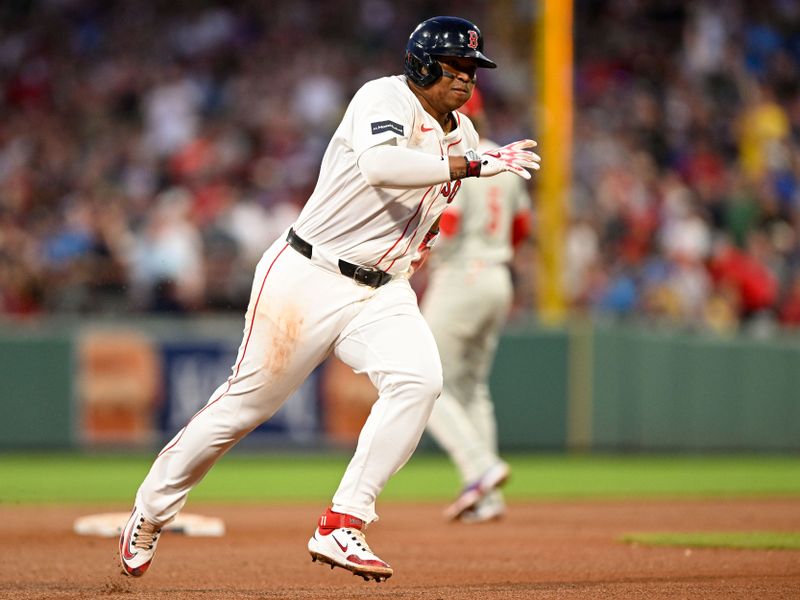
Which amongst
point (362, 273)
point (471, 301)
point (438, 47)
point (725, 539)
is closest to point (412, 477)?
point (471, 301)

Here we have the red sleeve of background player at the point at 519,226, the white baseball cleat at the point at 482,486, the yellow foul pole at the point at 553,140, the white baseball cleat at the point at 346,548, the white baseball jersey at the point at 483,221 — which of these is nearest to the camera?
the white baseball cleat at the point at 346,548

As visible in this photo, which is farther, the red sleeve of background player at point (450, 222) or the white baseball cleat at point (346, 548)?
the red sleeve of background player at point (450, 222)

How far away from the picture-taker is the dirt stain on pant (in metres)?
5.25

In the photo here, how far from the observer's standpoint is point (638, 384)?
13.0 m

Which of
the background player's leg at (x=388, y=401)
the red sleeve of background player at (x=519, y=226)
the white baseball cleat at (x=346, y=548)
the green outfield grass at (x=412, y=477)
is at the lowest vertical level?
the green outfield grass at (x=412, y=477)

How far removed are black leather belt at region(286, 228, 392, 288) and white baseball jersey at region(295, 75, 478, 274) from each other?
20 mm

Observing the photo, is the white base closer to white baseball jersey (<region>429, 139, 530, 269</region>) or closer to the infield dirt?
the infield dirt

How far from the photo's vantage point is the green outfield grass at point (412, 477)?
32.3 feet

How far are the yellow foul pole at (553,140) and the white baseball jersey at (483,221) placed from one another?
5.30 meters

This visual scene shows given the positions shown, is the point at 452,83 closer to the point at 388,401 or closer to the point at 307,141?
the point at 388,401

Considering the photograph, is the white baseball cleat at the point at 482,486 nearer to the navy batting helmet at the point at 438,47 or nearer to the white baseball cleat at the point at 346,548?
the white baseball cleat at the point at 346,548

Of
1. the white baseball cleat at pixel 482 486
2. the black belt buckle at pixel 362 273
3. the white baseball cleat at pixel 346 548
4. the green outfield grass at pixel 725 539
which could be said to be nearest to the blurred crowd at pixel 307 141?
the white baseball cleat at pixel 482 486

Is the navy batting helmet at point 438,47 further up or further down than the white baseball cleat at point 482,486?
further up

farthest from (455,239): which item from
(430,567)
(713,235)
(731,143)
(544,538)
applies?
(731,143)
